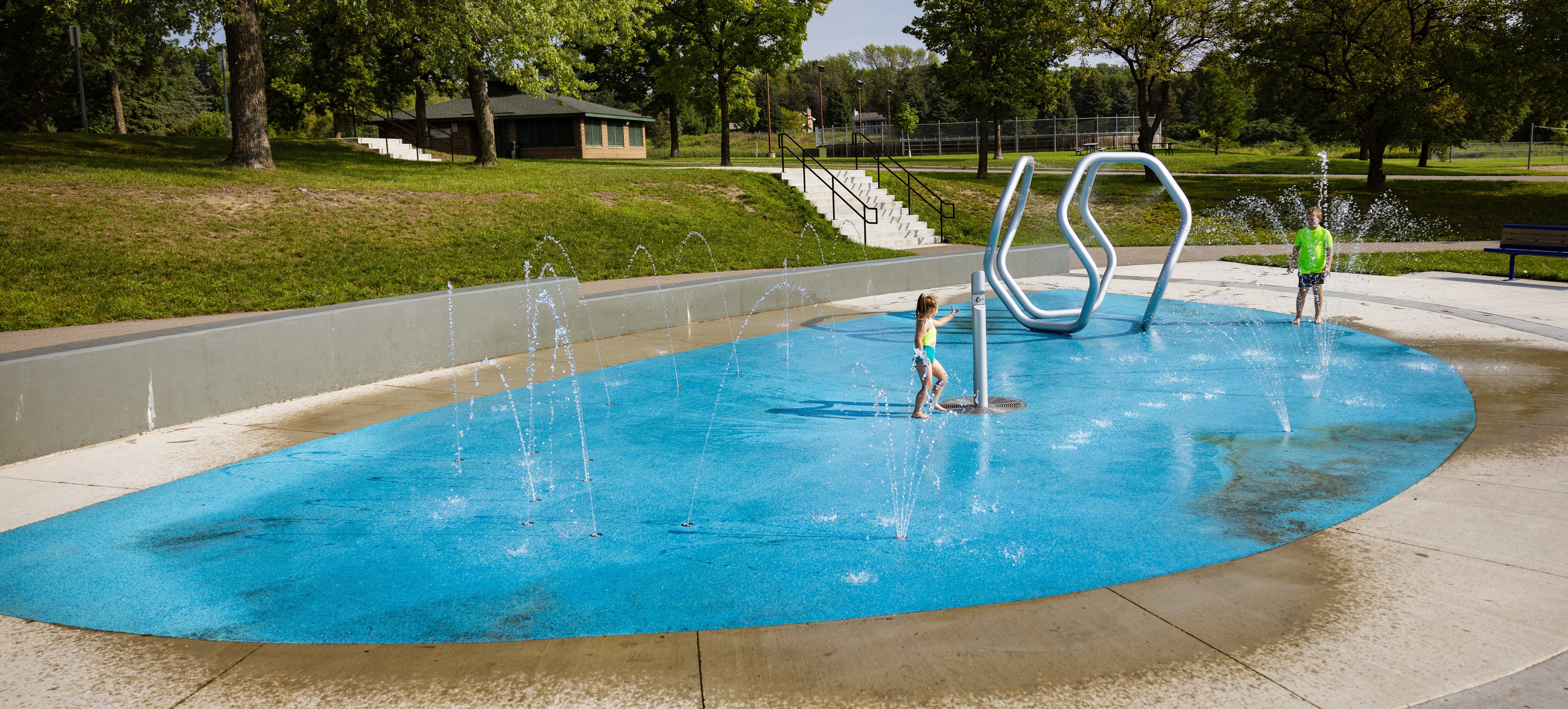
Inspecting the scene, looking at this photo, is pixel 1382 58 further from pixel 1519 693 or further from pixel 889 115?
pixel 889 115

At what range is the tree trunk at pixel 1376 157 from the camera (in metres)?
33.2

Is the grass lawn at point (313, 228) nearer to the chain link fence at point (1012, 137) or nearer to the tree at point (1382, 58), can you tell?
the tree at point (1382, 58)

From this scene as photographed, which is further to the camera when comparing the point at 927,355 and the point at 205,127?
the point at 205,127

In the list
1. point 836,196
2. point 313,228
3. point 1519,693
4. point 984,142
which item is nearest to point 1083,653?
Result: point 1519,693

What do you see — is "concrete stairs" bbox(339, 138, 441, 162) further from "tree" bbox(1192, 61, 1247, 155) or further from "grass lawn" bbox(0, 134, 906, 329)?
"tree" bbox(1192, 61, 1247, 155)

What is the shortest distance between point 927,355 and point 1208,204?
27685 mm

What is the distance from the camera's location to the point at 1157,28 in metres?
35.8

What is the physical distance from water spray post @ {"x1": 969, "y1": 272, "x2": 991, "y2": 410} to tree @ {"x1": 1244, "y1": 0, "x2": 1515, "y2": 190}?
2674 centimetres

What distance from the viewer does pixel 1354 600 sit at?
4.63 meters

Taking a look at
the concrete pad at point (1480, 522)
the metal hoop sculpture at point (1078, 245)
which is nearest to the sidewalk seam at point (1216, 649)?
the concrete pad at point (1480, 522)

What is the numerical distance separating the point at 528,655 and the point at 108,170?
19.9m

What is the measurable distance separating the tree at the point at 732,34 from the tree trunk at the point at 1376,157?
2220 cm

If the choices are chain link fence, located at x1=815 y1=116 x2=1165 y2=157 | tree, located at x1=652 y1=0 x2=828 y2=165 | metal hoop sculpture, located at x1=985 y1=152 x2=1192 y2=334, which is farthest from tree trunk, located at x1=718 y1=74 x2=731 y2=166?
metal hoop sculpture, located at x1=985 y1=152 x2=1192 y2=334

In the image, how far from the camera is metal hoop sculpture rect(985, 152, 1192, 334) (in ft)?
40.2
